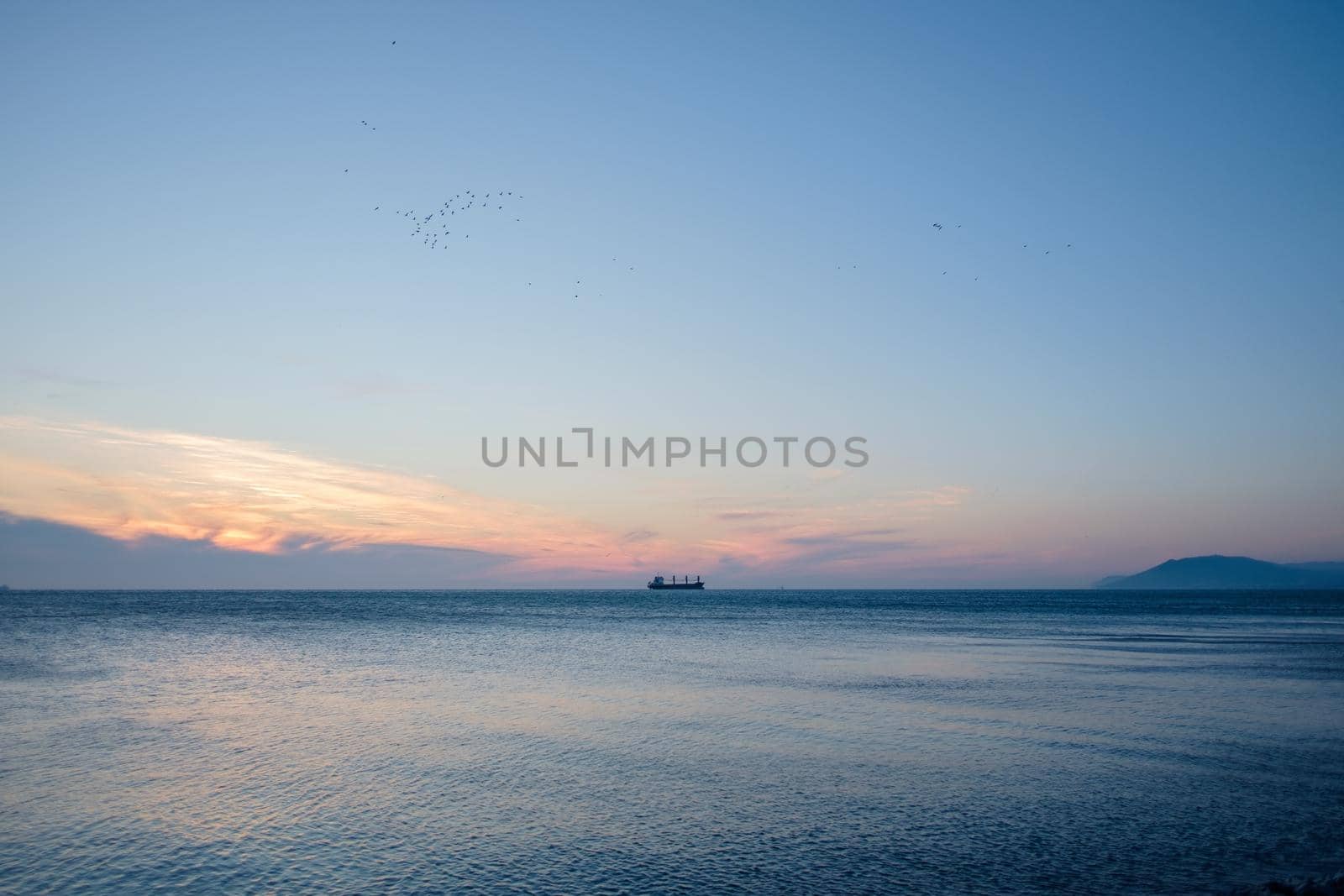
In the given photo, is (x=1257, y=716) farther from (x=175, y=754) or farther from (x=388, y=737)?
(x=175, y=754)

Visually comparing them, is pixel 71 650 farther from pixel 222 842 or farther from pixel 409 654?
pixel 222 842

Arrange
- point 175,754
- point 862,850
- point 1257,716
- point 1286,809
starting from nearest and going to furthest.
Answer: point 862,850 < point 1286,809 < point 175,754 < point 1257,716

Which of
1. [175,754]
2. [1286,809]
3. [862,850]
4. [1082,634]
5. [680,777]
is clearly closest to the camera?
[862,850]

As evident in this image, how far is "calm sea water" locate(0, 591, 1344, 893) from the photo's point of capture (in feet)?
52.6

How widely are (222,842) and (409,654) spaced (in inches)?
1663

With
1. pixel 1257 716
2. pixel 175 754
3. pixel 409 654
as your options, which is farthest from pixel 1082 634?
pixel 175 754

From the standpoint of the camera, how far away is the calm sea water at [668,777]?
52.6 feet

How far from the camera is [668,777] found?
74.7 feet

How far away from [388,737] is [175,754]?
5956 millimetres

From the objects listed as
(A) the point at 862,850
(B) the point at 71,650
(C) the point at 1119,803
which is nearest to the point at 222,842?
(A) the point at 862,850

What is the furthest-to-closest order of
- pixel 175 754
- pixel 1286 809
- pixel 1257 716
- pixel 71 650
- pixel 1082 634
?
pixel 1082 634
pixel 71 650
pixel 1257 716
pixel 175 754
pixel 1286 809

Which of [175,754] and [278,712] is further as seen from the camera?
[278,712]

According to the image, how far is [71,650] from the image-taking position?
2266 inches

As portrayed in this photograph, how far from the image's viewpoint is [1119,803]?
20.2 metres
